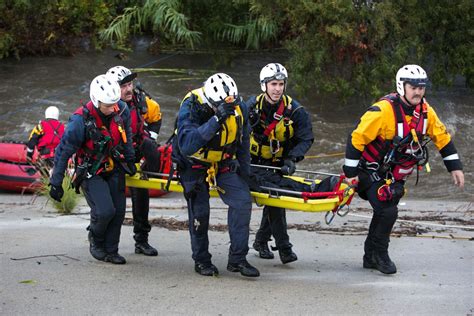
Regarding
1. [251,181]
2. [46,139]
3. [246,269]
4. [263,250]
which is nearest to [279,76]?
[251,181]

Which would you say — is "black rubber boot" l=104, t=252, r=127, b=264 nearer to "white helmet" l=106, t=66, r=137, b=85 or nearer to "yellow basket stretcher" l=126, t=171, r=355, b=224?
"yellow basket stretcher" l=126, t=171, r=355, b=224

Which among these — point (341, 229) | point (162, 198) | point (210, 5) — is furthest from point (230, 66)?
point (341, 229)

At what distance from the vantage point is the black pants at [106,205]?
7.80 meters

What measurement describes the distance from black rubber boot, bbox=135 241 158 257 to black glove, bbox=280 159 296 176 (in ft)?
4.78

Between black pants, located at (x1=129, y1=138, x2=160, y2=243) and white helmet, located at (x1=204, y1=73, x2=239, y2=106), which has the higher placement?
white helmet, located at (x1=204, y1=73, x2=239, y2=106)

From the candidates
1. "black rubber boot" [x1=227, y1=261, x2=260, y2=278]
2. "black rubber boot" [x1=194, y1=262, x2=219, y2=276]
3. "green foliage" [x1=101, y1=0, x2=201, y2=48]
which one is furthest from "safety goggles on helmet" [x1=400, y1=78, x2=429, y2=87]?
"green foliage" [x1=101, y1=0, x2=201, y2=48]

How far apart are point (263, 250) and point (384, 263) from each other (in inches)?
48.5

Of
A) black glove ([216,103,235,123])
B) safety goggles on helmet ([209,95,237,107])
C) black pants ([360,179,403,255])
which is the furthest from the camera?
black pants ([360,179,403,255])

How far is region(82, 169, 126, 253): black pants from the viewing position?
307 inches

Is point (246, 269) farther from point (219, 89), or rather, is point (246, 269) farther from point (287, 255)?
point (219, 89)

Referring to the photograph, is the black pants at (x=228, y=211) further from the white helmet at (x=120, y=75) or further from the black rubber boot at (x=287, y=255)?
the white helmet at (x=120, y=75)

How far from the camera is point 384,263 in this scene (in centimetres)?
784

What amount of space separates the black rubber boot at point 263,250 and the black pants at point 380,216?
107 centimetres

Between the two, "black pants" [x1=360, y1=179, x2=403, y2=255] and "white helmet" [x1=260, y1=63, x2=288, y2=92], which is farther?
"white helmet" [x1=260, y1=63, x2=288, y2=92]
